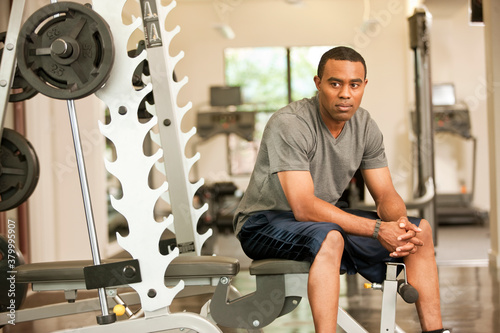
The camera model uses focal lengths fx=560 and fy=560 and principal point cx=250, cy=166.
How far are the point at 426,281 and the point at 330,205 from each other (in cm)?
37

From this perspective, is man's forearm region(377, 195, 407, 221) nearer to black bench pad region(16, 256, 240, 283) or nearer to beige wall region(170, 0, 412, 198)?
black bench pad region(16, 256, 240, 283)

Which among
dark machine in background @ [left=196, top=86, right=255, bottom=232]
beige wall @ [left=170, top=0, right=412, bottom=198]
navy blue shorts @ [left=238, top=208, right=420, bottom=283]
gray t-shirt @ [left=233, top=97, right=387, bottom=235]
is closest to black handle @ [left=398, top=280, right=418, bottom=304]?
navy blue shorts @ [left=238, top=208, right=420, bottom=283]

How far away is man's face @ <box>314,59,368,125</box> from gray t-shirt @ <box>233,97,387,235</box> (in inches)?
3.6

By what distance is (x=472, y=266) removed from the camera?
4.11 m

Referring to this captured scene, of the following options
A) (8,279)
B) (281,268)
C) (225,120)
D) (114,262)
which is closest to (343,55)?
(281,268)

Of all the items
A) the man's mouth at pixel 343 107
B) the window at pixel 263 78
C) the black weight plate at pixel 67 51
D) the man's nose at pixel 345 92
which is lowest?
the man's mouth at pixel 343 107

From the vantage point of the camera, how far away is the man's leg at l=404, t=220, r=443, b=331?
1.69m

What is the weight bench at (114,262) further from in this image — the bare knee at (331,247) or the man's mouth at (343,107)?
the man's mouth at (343,107)

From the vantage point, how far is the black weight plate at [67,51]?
1.56m

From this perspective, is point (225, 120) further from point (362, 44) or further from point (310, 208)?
point (310, 208)

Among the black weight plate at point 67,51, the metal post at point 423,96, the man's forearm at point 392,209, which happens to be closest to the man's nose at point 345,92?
the man's forearm at point 392,209

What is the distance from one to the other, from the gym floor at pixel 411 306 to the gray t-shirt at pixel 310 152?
2.90 ft

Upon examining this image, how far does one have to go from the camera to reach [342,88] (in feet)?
6.08

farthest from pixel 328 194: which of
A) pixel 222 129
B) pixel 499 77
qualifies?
pixel 222 129
